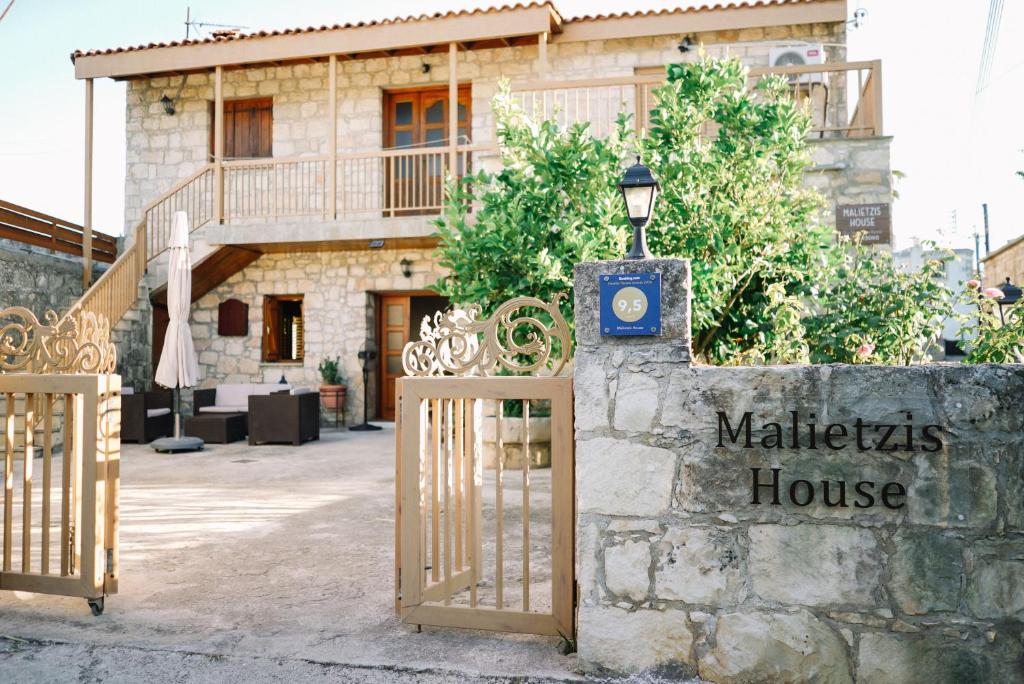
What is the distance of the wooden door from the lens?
12125mm

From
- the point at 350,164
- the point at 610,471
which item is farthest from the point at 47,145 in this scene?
the point at 610,471


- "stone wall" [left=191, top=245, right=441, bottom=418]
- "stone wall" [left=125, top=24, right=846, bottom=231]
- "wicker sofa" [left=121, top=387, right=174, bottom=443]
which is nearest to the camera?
"wicker sofa" [left=121, top=387, right=174, bottom=443]

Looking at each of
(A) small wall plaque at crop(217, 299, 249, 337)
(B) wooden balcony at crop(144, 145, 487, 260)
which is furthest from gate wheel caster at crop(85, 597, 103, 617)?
(A) small wall plaque at crop(217, 299, 249, 337)

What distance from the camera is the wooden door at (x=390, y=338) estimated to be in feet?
39.8

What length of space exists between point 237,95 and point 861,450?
39.4 feet

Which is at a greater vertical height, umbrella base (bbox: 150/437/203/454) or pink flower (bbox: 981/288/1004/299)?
pink flower (bbox: 981/288/1004/299)

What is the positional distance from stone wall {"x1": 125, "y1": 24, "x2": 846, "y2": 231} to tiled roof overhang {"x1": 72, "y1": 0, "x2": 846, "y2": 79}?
0.45 meters

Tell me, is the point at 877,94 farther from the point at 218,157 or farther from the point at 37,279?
the point at 37,279

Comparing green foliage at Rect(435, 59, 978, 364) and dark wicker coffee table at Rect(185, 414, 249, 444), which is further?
dark wicker coffee table at Rect(185, 414, 249, 444)

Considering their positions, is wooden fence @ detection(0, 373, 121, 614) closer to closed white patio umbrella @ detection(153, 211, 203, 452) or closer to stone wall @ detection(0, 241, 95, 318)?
closed white patio umbrella @ detection(153, 211, 203, 452)

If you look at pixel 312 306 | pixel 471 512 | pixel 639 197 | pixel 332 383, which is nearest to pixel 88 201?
pixel 312 306

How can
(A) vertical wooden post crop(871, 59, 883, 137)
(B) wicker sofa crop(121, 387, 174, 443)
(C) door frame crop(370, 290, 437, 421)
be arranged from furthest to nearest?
1. (C) door frame crop(370, 290, 437, 421)
2. (B) wicker sofa crop(121, 387, 174, 443)
3. (A) vertical wooden post crop(871, 59, 883, 137)

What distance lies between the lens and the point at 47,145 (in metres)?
22.2

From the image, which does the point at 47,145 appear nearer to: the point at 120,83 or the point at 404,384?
the point at 120,83
